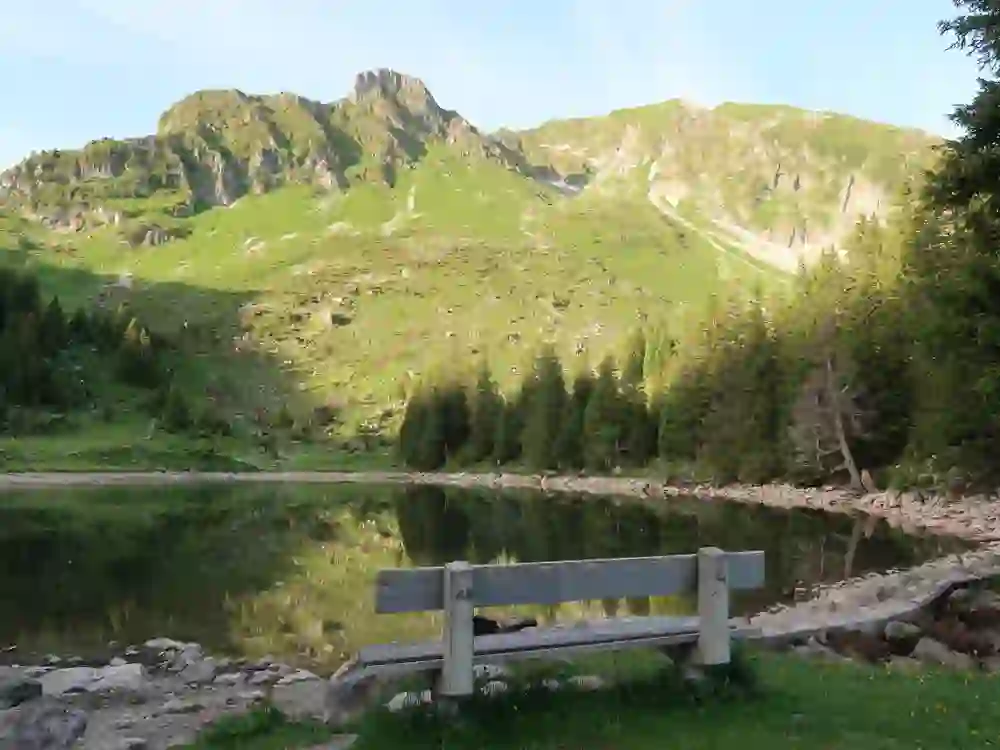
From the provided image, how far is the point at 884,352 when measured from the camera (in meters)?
61.3

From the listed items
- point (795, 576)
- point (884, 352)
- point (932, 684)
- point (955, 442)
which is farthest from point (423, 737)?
point (884, 352)

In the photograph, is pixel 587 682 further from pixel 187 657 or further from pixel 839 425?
pixel 839 425

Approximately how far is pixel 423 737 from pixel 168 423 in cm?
13670

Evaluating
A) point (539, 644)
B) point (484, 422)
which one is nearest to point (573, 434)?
point (484, 422)

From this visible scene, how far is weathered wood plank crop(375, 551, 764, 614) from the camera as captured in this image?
8250 mm

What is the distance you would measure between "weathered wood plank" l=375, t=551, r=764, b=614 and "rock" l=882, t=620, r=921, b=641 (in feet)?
24.5

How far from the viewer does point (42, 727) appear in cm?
1195

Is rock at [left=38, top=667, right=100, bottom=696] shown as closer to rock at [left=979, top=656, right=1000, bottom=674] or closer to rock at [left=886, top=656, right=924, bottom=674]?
rock at [left=886, top=656, right=924, bottom=674]

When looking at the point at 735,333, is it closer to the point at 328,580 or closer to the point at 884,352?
the point at 884,352

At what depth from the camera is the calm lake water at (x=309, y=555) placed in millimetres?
22859

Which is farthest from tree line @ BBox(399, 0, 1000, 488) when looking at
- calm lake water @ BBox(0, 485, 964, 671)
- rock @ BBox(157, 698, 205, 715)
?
rock @ BBox(157, 698, 205, 715)

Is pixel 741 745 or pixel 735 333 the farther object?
pixel 735 333

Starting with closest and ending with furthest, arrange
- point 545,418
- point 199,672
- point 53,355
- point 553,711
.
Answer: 1. point 553,711
2. point 199,672
3. point 545,418
4. point 53,355

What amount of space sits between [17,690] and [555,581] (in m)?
11.0
